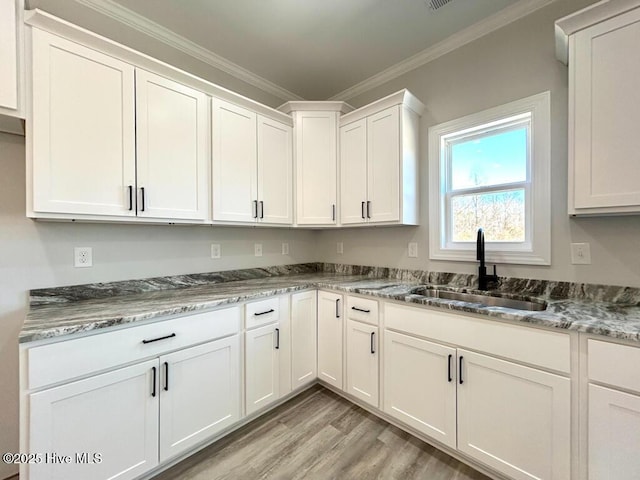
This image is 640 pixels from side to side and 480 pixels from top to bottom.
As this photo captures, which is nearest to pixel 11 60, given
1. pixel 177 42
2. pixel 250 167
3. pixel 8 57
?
pixel 8 57

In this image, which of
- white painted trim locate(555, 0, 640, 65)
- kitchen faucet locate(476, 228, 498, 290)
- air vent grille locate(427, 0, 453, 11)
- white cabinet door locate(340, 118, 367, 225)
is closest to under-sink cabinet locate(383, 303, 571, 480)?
kitchen faucet locate(476, 228, 498, 290)

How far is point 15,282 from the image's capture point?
58.6 inches

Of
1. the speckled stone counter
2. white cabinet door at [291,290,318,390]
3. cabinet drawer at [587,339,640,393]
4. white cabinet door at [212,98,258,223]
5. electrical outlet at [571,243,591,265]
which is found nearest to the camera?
cabinet drawer at [587,339,640,393]

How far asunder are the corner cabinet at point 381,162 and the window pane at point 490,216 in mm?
337

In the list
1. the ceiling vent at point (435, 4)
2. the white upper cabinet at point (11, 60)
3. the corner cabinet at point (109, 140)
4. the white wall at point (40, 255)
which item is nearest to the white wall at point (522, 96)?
the ceiling vent at point (435, 4)

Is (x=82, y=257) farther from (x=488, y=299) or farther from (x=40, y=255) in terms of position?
(x=488, y=299)

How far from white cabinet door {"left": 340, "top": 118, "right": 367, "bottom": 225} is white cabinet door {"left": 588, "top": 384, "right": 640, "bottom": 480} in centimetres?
170

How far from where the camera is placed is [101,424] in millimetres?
1272

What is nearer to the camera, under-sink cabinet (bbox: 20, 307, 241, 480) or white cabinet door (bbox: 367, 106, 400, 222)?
under-sink cabinet (bbox: 20, 307, 241, 480)

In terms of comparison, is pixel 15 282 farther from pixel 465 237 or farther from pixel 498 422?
pixel 465 237

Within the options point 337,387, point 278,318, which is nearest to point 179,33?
point 278,318

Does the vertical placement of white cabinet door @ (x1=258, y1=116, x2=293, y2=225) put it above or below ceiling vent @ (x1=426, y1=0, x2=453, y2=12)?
below

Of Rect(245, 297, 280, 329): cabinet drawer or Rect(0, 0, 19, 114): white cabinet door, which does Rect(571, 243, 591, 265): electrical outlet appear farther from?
Rect(0, 0, 19, 114): white cabinet door

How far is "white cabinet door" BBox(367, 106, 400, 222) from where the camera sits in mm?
2184
